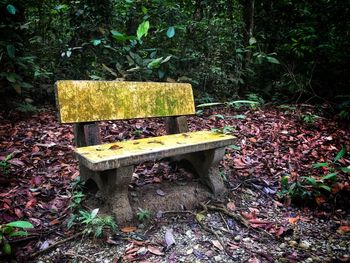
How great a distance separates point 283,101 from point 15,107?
16.9 ft

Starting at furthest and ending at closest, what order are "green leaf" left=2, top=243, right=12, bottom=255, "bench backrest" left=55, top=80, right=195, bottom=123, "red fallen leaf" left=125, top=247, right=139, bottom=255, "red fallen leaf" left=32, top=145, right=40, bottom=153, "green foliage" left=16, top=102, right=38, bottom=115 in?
1. "green foliage" left=16, top=102, right=38, bottom=115
2. "red fallen leaf" left=32, top=145, right=40, bottom=153
3. "bench backrest" left=55, top=80, right=195, bottom=123
4. "red fallen leaf" left=125, top=247, right=139, bottom=255
5. "green leaf" left=2, top=243, right=12, bottom=255

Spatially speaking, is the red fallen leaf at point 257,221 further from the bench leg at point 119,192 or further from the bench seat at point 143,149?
the bench leg at point 119,192

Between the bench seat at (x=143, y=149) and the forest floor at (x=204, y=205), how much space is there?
549 mm

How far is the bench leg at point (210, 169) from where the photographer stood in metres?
2.72

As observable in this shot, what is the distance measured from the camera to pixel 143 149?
7.14 feet

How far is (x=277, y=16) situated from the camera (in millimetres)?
6691

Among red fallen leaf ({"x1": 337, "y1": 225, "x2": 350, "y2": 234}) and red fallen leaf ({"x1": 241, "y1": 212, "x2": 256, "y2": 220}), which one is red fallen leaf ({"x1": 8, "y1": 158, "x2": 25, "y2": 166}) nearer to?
red fallen leaf ({"x1": 241, "y1": 212, "x2": 256, "y2": 220})

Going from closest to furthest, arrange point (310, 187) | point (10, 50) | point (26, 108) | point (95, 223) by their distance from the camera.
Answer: point (95, 223), point (310, 187), point (10, 50), point (26, 108)

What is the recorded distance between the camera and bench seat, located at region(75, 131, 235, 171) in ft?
6.31

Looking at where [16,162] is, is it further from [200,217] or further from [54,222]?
[200,217]

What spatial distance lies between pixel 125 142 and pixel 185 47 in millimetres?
3290

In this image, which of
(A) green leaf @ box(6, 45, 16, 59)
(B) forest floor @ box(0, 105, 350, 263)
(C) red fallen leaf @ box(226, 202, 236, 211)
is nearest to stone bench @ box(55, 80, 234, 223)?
(C) red fallen leaf @ box(226, 202, 236, 211)

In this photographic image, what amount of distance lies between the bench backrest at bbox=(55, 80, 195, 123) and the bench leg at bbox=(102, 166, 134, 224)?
0.59 metres

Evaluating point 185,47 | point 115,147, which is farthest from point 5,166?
point 185,47
